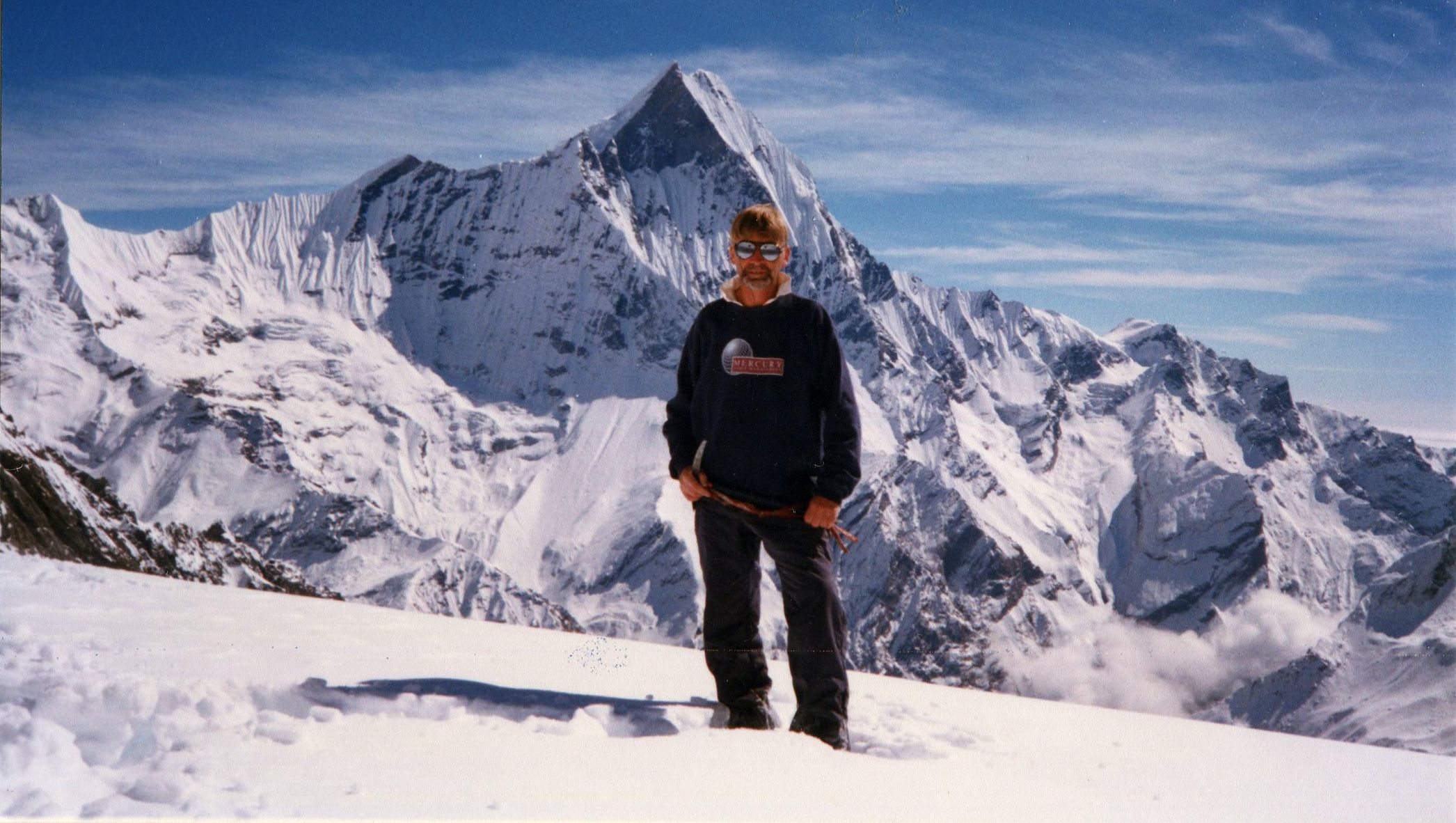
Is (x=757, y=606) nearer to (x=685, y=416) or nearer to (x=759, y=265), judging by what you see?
(x=685, y=416)

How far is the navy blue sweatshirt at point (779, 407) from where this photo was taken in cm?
486

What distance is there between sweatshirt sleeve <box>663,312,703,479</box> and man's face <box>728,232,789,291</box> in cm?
32

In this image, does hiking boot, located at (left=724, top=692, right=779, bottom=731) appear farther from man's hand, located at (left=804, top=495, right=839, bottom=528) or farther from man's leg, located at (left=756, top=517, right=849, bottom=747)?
man's hand, located at (left=804, top=495, right=839, bottom=528)

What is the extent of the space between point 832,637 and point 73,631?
3758 millimetres

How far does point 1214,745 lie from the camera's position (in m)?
5.57

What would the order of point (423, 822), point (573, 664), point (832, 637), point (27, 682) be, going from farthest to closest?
point (573, 664)
point (832, 637)
point (27, 682)
point (423, 822)

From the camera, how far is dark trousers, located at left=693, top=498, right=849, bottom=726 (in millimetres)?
4832

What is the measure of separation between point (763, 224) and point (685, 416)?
3.23 feet

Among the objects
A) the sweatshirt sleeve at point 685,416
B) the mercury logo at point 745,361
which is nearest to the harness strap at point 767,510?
the sweatshirt sleeve at point 685,416

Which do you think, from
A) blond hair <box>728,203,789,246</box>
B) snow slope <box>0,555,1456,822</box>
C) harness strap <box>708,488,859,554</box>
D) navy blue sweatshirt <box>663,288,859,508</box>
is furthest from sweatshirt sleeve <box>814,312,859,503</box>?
snow slope <box>0,555,1456,822</box>

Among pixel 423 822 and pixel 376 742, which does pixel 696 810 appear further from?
pixel 376 742

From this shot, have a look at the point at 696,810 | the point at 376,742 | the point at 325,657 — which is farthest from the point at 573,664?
the point at 696,810

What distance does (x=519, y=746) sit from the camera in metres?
4.02

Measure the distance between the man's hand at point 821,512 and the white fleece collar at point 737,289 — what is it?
2.96 feet
